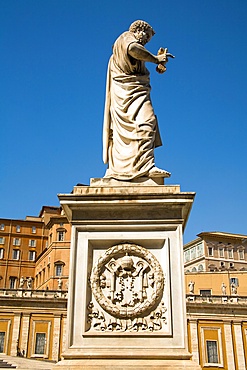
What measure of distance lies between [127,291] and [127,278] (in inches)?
7.4

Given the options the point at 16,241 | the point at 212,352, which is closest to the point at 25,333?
the point at 212,352

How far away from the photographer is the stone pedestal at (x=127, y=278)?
620 centimetres

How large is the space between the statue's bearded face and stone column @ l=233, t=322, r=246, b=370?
46.2 m

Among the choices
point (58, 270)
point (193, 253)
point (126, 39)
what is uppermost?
point (193, 253)

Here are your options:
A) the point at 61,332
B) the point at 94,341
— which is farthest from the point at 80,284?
the point at 61,332

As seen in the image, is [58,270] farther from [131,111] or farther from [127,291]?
[127,291]

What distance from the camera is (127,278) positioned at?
262 inches

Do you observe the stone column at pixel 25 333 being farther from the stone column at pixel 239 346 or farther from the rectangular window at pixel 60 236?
the stone column at pixel 239 346

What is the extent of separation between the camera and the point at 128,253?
6.81 metres

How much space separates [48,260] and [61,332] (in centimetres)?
2288

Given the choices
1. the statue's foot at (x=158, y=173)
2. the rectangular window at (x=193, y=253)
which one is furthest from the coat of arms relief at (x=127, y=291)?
the rectangular window at (x=193, y=253)

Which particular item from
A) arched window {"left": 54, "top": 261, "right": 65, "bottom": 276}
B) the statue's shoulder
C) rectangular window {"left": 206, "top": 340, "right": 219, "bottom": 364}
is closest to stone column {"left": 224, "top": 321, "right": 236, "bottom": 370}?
rectangular window {"left": 206, "top": 340, "right": 219, "bottom": 364}

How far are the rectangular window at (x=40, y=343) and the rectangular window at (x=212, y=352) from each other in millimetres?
17842

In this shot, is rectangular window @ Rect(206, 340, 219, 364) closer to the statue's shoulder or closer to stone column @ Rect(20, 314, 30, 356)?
stone column @ Rect(20, 314, 30, 356)
